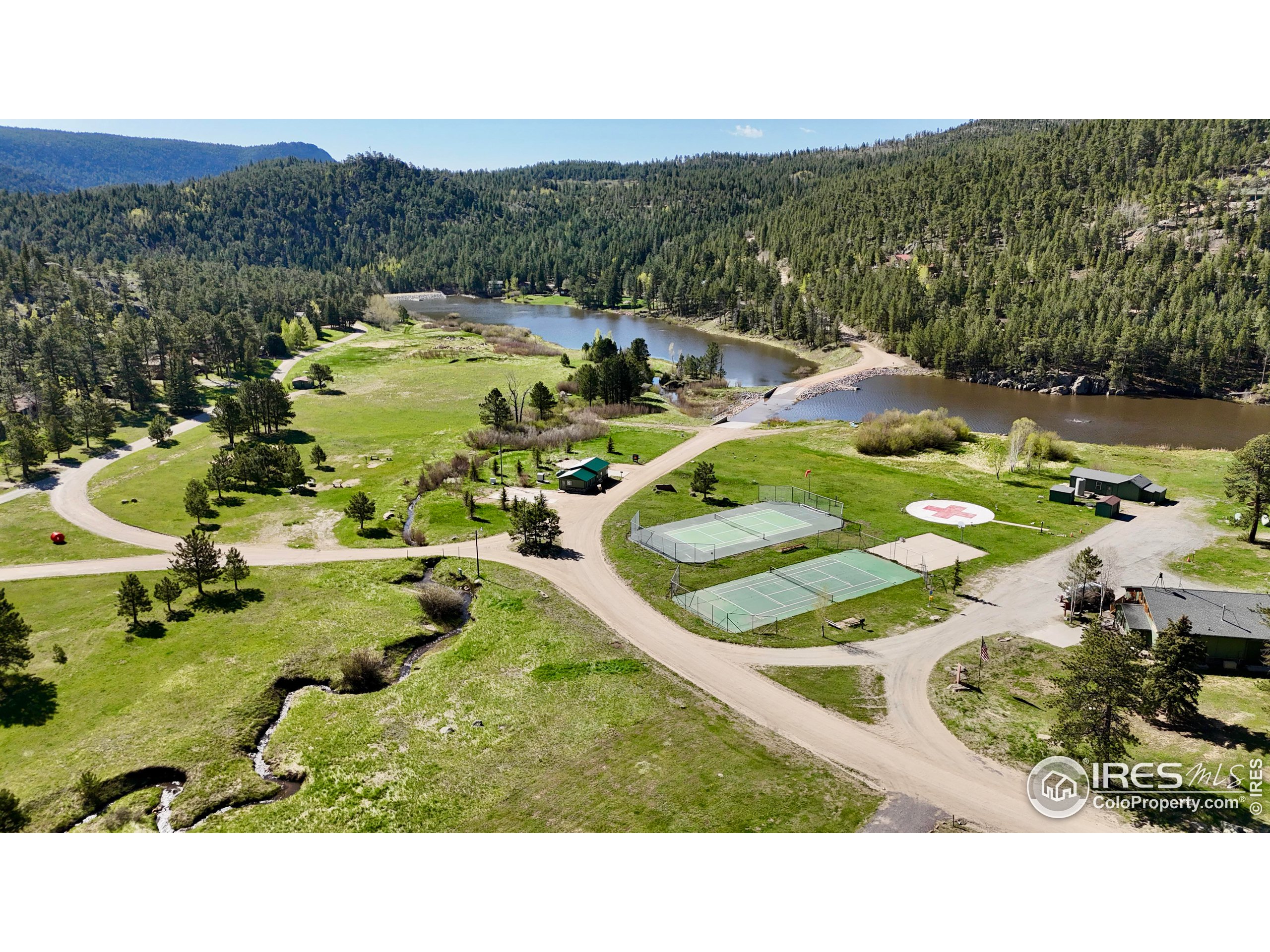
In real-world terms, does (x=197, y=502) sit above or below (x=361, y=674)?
above

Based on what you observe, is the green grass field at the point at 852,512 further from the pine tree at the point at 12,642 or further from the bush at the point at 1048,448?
the pine tree at the point at 12,642

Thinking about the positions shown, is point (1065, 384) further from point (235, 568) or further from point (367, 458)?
point (235, 568)

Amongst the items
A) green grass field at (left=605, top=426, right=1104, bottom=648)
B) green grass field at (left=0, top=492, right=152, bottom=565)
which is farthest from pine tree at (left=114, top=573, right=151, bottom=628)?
green grass field at (left=605, top=426, right=1104, bottom=648)

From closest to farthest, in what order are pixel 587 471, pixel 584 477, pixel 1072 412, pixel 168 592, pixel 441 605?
pixel 168 592, pixel 441 605, pixel 584 477, pixel 587 471, pixel 1072 412

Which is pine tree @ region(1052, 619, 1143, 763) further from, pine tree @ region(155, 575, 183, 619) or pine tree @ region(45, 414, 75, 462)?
pine tree @ region(45, 414, 75, 462)

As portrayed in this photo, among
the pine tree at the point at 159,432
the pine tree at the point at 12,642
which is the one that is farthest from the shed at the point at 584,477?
the pine tree at the point at 159,432

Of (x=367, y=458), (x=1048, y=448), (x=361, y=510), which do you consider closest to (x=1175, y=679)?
(x=1048, y=448)

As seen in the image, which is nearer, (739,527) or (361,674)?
(361,674)
